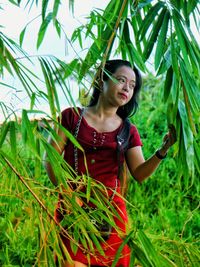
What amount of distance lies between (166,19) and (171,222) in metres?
2.14

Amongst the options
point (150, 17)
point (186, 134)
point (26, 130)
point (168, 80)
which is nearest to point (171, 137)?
point (186, 134)

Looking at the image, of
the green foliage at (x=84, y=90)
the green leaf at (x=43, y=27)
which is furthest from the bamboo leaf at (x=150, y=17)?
the green leaf at (x=43, y=27)

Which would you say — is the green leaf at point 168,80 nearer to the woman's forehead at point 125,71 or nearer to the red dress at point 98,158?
the woman's forehead at point 125,71

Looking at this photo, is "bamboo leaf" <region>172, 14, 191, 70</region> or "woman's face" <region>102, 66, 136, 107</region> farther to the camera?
"woman's face" <region>102, 66, 136, 107</region>

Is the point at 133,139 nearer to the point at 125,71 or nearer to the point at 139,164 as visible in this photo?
the point at 139,164

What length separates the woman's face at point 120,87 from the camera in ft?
7.72

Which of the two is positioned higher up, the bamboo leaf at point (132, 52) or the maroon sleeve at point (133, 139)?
the bamboo leaf at point (132, 52)

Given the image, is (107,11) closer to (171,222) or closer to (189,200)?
(171,222)

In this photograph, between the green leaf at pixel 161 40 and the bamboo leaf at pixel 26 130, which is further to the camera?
the green leaf at pixel 161 40

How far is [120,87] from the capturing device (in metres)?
2.36

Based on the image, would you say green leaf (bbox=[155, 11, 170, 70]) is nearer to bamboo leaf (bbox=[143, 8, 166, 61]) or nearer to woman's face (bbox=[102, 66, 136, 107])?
bamboo leaf (bbox=[143, 8, 166, 61])

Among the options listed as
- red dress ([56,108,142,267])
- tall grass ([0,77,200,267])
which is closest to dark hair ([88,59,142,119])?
red dress ([56,108,142,267])

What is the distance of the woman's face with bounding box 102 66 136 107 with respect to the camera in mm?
2354

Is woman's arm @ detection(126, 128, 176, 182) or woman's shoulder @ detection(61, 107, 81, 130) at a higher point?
woman's shoulder @ detection(61, 107, 81, 130)
